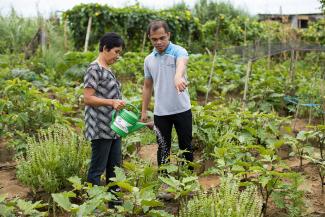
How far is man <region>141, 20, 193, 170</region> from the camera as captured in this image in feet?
11.7

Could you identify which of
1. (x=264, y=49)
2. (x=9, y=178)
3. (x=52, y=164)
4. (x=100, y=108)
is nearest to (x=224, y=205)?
(x=100, y=108)

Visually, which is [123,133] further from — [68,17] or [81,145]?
[68,17]

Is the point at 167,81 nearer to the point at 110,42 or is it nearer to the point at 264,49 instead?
the point at 110,42

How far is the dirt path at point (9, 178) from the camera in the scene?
3887 mm

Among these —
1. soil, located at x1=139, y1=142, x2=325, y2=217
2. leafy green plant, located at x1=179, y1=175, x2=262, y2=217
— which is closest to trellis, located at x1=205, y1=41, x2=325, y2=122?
soil, located at x1=139, y1=142, x2=325, y2=217

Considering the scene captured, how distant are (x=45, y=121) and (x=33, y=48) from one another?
18.9 feet

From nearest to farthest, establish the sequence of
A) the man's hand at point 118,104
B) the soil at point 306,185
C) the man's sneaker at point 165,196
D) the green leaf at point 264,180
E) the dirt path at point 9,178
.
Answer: the green leaf at point 264,180 → the man's hand at point 118,104 → the soil at point 306,185 → the man's sneaker at point 165,196 → the dirt path at point 9,178

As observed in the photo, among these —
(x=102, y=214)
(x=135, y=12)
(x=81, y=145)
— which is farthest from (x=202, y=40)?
(x=102, y=214)

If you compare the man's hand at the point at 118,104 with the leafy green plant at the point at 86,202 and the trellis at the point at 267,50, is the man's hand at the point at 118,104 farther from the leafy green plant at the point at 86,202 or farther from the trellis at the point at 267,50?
the trellis at the point at 267,50

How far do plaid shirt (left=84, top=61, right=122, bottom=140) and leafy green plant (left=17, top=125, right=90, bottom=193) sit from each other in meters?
0.50

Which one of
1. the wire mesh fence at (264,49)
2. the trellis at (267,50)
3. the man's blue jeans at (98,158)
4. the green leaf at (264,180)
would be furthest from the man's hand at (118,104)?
the wire mesh fence at (264,49)

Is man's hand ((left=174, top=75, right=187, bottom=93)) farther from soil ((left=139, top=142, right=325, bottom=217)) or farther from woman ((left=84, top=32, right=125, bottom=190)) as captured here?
soil ((left=139, top=142, right=325, bottom=217))

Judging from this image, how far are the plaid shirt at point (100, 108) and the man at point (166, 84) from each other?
1.65ft

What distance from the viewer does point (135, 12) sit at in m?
12.0
